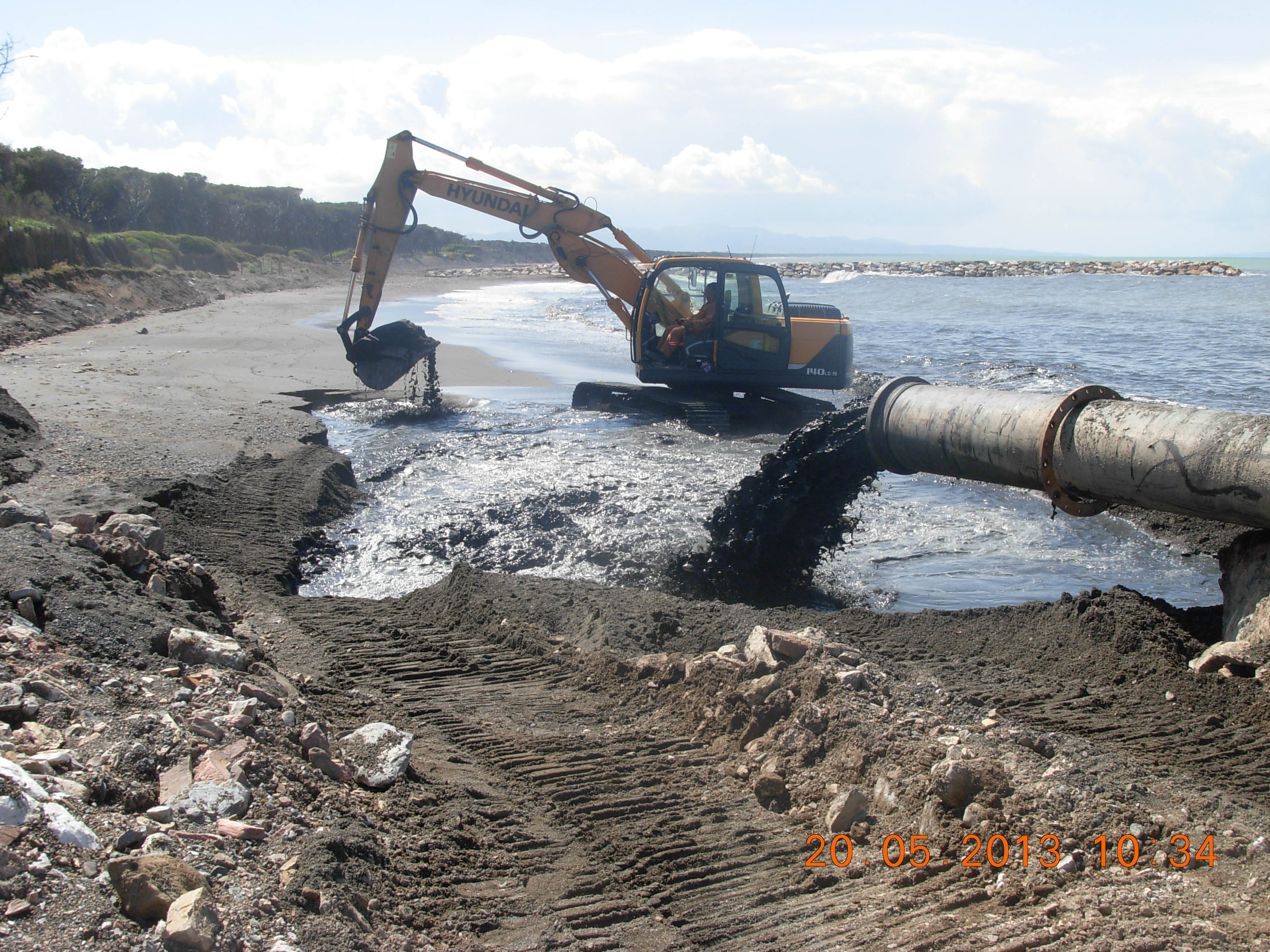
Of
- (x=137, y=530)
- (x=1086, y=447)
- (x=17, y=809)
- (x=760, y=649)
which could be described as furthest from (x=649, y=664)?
(x=137, y=530)

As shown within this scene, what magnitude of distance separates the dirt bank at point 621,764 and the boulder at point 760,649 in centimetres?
2

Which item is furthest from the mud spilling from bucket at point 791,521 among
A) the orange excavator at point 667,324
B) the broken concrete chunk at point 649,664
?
the orange excavator at point 667,324

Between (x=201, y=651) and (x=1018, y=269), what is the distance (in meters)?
83.4

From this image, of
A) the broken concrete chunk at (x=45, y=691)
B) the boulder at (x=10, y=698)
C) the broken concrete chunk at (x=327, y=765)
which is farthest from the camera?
the broken concrete chunk at (x=327, y=765)

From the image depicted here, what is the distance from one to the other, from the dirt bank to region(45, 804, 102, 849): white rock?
3 cm

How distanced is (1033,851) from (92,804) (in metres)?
3.02

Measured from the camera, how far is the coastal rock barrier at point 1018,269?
69875 millimetres

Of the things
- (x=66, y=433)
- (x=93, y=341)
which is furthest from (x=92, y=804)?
(x=93, y=341)

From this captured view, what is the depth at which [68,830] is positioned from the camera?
2.60m

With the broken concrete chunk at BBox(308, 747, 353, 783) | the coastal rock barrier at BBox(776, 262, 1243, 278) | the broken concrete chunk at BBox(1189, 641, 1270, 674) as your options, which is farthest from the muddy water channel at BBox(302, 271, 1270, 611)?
the coastal rock barrier at BBox(776, 262, 1243, 278)

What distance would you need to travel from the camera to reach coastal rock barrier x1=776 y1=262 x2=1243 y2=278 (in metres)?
69.9

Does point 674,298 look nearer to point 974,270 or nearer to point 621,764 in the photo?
point 621,764

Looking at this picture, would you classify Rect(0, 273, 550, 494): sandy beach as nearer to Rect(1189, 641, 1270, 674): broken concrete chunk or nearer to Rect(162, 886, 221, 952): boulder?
Rect(162, 886, 221, 952): boulder

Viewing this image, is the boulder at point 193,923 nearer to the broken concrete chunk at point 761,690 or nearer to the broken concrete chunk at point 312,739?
the broken concrete chunk at point 312,739
